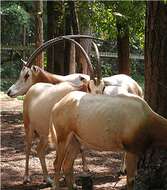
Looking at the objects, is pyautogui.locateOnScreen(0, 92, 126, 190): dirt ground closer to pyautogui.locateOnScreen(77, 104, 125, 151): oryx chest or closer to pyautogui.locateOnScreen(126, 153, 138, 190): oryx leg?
pyautogui.locateOnScreen(126, 153, 138, 190): oryx leg

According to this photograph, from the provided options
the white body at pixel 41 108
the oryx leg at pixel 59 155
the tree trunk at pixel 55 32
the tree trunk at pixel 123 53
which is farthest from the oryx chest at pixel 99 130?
the tree trunk at pixel 123 53

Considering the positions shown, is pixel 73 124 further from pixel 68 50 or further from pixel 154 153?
pixel 68 50

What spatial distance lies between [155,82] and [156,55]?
29 centimetres

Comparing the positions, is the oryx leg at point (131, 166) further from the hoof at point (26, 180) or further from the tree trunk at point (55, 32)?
the tree trunk at point (55, 32)

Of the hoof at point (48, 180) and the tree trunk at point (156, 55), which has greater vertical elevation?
the tree trunk at point (156, 55)

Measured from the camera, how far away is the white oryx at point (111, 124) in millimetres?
4422

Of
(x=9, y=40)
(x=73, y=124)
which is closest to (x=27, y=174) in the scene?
(x=73, y=124)

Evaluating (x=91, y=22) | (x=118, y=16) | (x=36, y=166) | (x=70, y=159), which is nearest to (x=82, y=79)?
(x=36, y=166)

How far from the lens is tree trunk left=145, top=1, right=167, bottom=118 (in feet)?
16.4

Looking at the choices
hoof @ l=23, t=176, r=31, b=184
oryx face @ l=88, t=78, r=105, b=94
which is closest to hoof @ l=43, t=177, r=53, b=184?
hoof @ l=23, t=176, r=31, b=184

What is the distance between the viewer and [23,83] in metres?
7.69

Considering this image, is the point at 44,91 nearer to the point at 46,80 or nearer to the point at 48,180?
the point at 46,80

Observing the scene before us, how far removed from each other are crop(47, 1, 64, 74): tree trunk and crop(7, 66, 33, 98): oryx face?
17.3 ft

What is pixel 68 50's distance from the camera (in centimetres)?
1330
